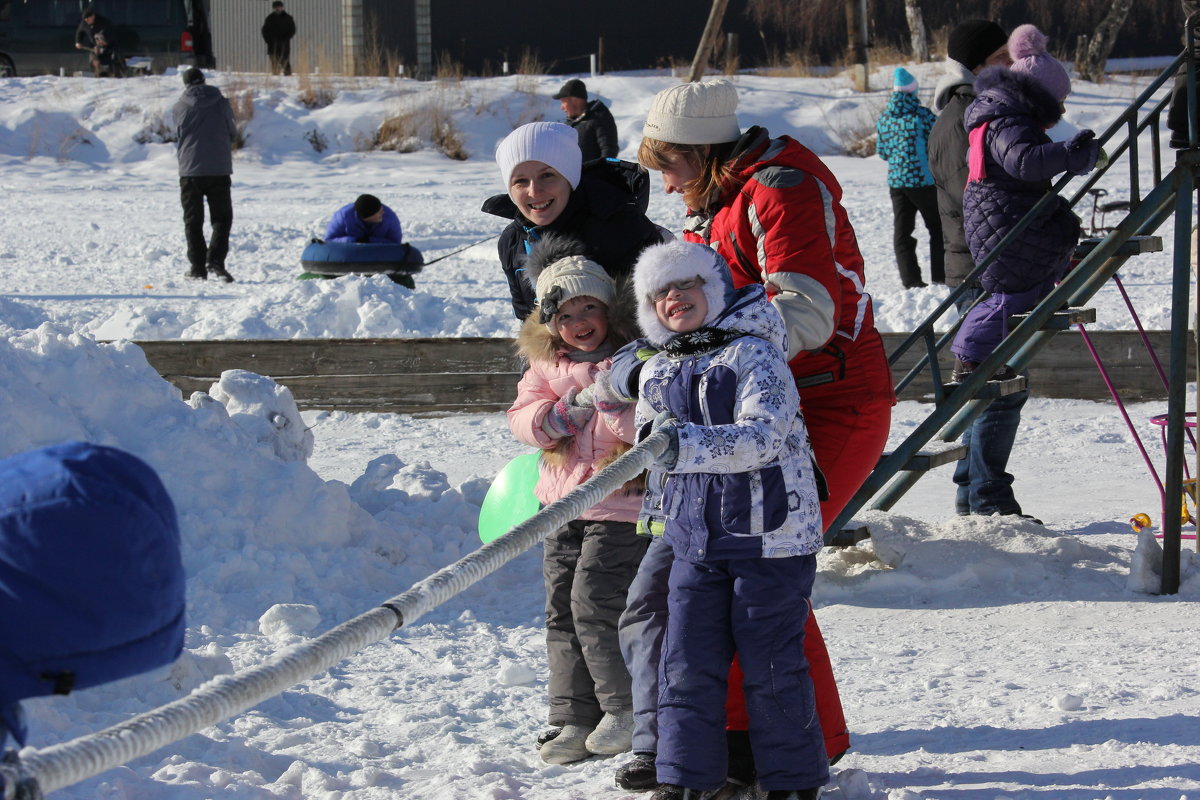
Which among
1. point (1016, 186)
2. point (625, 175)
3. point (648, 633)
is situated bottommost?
point (648, 633)

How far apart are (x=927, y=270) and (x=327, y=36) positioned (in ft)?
65.1

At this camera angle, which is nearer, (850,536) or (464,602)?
(850,536)

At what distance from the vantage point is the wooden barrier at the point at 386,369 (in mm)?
7777

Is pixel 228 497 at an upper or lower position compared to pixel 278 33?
lower

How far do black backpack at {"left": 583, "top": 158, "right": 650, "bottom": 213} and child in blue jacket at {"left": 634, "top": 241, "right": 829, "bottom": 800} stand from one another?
0.79m

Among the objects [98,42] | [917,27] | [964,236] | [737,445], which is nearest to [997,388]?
[964,236]

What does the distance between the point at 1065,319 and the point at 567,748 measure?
248 cm

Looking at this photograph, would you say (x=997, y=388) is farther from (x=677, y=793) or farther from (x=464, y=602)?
(x=677, y=793)

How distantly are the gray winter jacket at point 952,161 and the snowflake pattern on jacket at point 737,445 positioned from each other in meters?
3.23

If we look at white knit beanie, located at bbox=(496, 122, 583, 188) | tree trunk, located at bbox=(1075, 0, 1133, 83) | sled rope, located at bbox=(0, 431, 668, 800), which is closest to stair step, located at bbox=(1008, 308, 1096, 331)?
white knit beanie, located at bbox=(496, 122, 583, 188)

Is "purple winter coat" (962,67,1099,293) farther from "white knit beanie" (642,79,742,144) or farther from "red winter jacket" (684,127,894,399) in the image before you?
"white knit beanie" (642,79,742,144)

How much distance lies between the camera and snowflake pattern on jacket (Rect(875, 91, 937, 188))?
1012 cm

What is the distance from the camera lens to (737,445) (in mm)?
2713

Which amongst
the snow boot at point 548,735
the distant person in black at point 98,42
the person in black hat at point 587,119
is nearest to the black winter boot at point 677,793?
the snow boot at point 548,735
